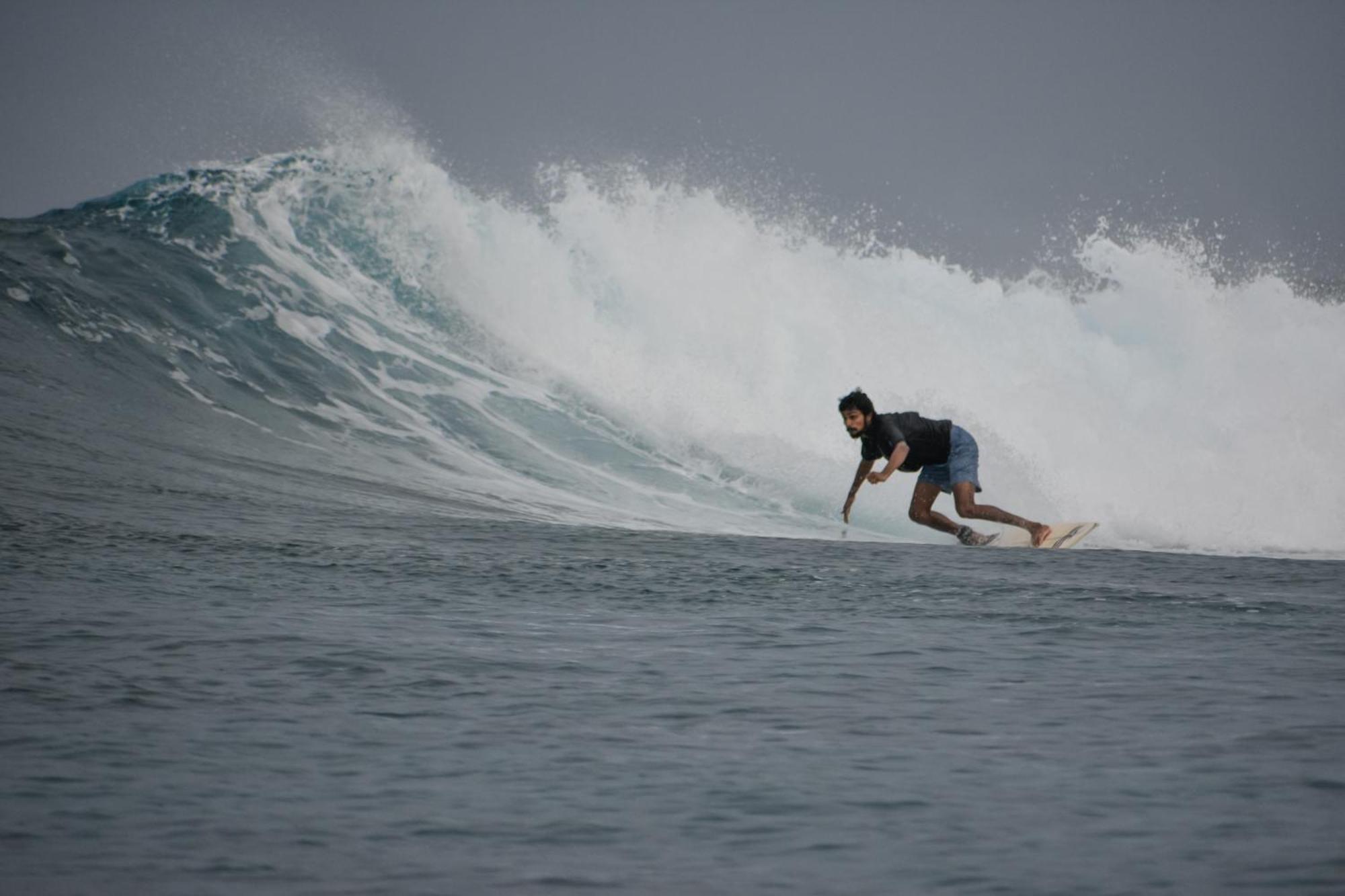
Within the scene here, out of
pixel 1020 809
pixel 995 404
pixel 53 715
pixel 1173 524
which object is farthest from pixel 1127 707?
pixel 995 404

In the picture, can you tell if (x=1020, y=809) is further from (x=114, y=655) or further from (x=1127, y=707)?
(x=114, y=655)

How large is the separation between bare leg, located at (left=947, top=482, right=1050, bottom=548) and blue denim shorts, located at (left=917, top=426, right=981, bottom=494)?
55 mm

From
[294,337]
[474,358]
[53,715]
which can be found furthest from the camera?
[474,358]

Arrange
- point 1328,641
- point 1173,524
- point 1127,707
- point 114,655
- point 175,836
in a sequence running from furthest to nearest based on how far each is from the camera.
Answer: point 1173,524 → point 1328,641 → point 114,655 → point 1127,707 → point 175,836

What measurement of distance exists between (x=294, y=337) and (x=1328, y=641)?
14.2 m

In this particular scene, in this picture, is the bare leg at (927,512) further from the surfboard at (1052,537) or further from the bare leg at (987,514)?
the surfboard at (1052,537)

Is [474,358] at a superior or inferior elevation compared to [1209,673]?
superior

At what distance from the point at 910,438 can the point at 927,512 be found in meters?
0.71

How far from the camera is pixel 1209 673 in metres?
5.45

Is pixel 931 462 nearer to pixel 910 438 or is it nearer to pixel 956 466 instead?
pixel 956 466

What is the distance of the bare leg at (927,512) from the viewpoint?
437 inches

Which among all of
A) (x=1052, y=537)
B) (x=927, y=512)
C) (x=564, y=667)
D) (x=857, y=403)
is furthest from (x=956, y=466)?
(x=564, y=667)

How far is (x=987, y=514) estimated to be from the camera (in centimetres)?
1110

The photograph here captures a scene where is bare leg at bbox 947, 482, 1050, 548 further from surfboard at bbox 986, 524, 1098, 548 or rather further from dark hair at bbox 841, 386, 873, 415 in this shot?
dark hair at bbox 841, 386, 873, 415
